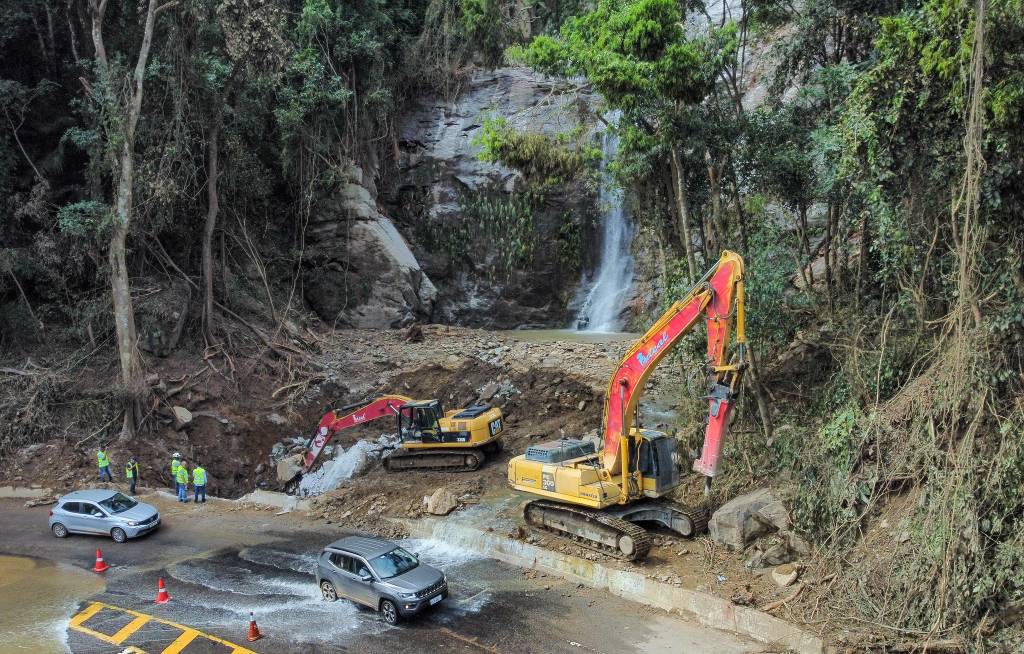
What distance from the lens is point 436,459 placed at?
1716 cm

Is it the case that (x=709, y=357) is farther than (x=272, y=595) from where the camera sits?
No

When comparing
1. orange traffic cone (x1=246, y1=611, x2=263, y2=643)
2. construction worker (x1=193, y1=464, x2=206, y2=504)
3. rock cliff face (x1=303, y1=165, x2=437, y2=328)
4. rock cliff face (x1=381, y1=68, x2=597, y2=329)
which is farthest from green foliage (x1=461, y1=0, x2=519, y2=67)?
orange traffic cone (x1=246, y1=611, x2=263, y2=643)

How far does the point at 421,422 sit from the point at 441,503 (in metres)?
2.90

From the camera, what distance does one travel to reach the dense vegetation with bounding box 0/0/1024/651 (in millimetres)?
9445

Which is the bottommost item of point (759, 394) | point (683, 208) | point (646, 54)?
point (759, 394)

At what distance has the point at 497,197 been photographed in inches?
1352

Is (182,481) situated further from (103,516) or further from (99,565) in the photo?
(99,565)

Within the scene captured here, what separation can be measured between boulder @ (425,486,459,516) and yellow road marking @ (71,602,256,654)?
5.14 m

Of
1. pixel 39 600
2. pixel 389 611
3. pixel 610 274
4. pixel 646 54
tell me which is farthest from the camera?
pixel 610 274

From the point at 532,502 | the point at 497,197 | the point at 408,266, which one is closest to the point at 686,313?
the point at 532,502

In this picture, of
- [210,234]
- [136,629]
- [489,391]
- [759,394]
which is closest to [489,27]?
[210,234]

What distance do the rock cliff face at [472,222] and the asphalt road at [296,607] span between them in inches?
797

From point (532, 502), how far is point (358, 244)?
19476 mm

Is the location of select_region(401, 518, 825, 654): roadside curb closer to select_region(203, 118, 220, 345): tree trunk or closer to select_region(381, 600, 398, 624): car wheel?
→ select_region(381, 600, 398, 624): car wheel
